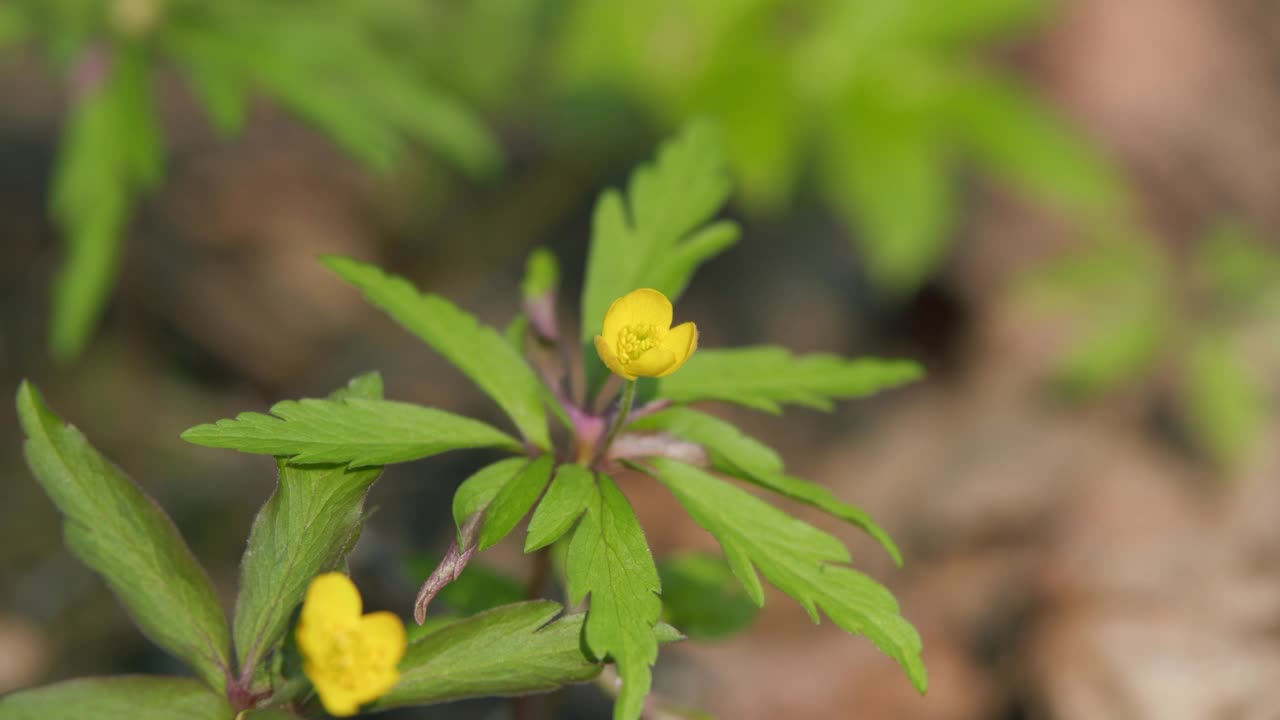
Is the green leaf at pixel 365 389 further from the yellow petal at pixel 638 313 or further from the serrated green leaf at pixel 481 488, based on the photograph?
the yellow petal at pixel 638 313

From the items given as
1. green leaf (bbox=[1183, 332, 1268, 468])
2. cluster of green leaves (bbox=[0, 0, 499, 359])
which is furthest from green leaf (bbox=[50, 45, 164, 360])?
green leaf (bbox=[1183, 332, 1268, 468])

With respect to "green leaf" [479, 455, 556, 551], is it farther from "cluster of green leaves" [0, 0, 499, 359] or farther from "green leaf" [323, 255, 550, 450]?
"cluster of green leaves" [0, 0, 499, 359]

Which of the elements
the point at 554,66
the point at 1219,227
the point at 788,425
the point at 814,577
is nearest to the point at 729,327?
the point at 788,425

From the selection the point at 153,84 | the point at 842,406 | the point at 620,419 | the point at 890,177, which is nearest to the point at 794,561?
the point at 620,419

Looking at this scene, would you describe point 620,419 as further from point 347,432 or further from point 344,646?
point 344,646

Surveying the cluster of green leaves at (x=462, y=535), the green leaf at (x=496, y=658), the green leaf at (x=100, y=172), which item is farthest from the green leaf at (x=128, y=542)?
the green leaf at (x=100, y=172)

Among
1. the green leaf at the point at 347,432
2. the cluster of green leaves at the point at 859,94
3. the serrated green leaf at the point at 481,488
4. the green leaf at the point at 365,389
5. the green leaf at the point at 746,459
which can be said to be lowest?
the serrated green leaf at the point at 481,488

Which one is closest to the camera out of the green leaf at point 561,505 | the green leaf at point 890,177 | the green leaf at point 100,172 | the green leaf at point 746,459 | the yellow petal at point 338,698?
the yellow petal at point 338,698
